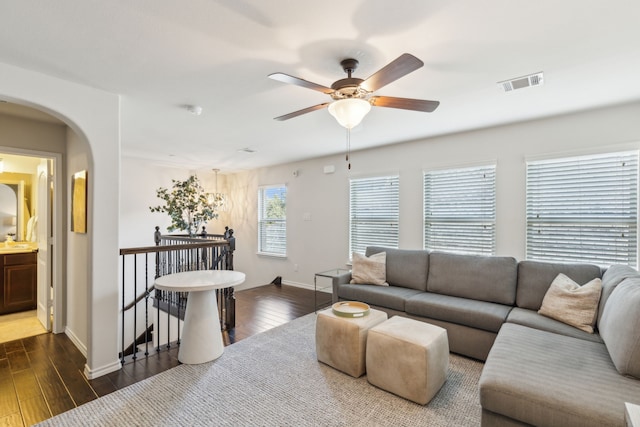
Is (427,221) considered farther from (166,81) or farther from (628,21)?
(166,81)

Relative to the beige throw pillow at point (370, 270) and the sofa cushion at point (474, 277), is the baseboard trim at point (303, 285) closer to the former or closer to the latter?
the beige throw pillow at point (370, 270)

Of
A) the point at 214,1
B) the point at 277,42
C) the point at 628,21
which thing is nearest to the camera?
the point at 214,1

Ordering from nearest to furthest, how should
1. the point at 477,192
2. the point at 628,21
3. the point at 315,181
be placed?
the point at 628,21 → the point at 477,192 → the point at 315,181

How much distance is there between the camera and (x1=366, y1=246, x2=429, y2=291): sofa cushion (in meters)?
3.65

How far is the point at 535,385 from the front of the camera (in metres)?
1.61

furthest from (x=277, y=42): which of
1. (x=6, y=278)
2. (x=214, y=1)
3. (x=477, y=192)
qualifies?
(x=6, y=278)

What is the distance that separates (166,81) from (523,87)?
→ 3053mm

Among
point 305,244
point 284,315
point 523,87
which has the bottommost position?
point 284,315

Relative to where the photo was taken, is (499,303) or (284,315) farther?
(284,315)

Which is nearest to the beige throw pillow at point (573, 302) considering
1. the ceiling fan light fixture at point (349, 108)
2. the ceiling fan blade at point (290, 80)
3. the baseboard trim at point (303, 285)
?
the ceiling fan light fixture at point (349, 108)

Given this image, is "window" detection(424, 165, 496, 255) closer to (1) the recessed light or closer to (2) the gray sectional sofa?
(2) the gray sectional sofa

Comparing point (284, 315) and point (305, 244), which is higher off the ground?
point (305, 244)

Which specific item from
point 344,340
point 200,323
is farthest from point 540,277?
point 200,323

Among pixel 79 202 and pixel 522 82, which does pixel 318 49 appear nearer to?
pixel 522 82
